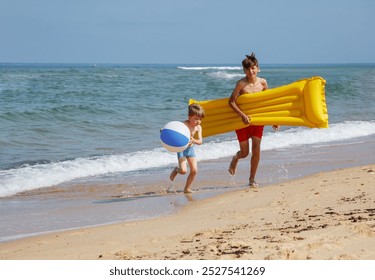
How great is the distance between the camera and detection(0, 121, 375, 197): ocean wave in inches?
380

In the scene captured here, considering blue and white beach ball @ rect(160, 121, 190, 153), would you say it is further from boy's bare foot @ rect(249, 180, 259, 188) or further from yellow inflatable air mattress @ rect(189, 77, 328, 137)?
boy's bare foot @ rect(249, 180, 259, 188)

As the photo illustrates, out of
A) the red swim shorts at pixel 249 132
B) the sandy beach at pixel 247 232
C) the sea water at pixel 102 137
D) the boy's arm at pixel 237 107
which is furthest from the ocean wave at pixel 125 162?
the sandy beach at pixel 247 232

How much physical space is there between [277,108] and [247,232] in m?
3.67

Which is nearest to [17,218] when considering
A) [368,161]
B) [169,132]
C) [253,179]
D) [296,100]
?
[169,132]

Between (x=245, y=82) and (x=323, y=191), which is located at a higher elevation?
(x=245, y=82)

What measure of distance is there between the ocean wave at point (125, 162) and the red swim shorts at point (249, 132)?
2491mm

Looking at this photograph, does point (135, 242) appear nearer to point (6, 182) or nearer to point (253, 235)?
point (253, 235)

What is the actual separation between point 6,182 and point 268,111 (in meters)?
3.74

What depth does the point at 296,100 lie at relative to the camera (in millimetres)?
9148

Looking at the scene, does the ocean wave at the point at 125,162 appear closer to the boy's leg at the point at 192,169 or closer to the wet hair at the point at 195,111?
the boy's leg at the point at 192,169

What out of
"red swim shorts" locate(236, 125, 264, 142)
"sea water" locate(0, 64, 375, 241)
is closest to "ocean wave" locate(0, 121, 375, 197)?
"sea water" locate(0, 64, 375, 241)

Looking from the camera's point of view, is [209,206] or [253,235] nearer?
[253,235]

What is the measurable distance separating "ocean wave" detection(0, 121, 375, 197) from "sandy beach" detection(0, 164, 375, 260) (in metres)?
2.95

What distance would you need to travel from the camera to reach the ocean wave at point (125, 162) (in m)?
9.64
